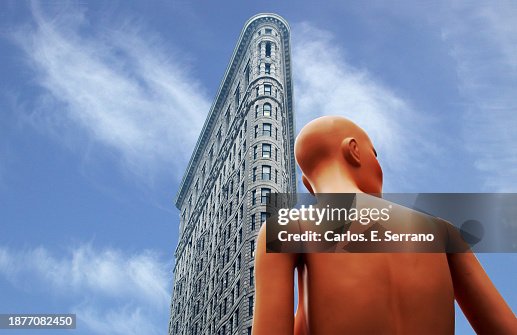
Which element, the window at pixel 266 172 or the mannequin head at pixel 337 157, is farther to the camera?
the window at pixel 266 172

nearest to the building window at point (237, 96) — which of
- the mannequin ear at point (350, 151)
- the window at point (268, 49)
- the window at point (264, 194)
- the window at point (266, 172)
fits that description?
the window at point (268, 49)

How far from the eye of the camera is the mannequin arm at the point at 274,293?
19.5 feet

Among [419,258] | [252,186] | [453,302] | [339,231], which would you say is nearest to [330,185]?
[339,231]

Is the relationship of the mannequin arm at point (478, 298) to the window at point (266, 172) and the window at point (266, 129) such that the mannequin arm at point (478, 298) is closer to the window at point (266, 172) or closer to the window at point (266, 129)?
the window at point (266, 172)

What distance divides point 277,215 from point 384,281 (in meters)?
1.26

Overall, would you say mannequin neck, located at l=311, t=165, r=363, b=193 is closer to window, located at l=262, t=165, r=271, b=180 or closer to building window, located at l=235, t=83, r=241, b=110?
window, located at l=262, t=165, r=271, b=180

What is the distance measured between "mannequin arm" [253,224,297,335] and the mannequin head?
1126 millimetres

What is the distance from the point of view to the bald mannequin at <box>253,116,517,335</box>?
5.88 m

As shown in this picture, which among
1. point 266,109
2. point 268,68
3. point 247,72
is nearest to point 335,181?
point 266,109

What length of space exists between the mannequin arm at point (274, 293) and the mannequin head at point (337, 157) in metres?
1.13

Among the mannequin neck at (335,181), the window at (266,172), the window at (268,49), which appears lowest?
the mannequin neck at (335,181)

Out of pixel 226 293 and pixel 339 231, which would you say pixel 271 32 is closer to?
pixel 226 293

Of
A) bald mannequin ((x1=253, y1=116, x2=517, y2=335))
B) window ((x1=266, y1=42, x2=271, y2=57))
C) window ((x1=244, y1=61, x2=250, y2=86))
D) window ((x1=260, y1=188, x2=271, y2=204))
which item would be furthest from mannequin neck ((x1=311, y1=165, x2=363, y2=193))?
window ((x1=244, y1=61, x2=250, y2=86))

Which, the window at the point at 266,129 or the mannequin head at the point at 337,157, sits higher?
Answer: the window at the point at 266,129
